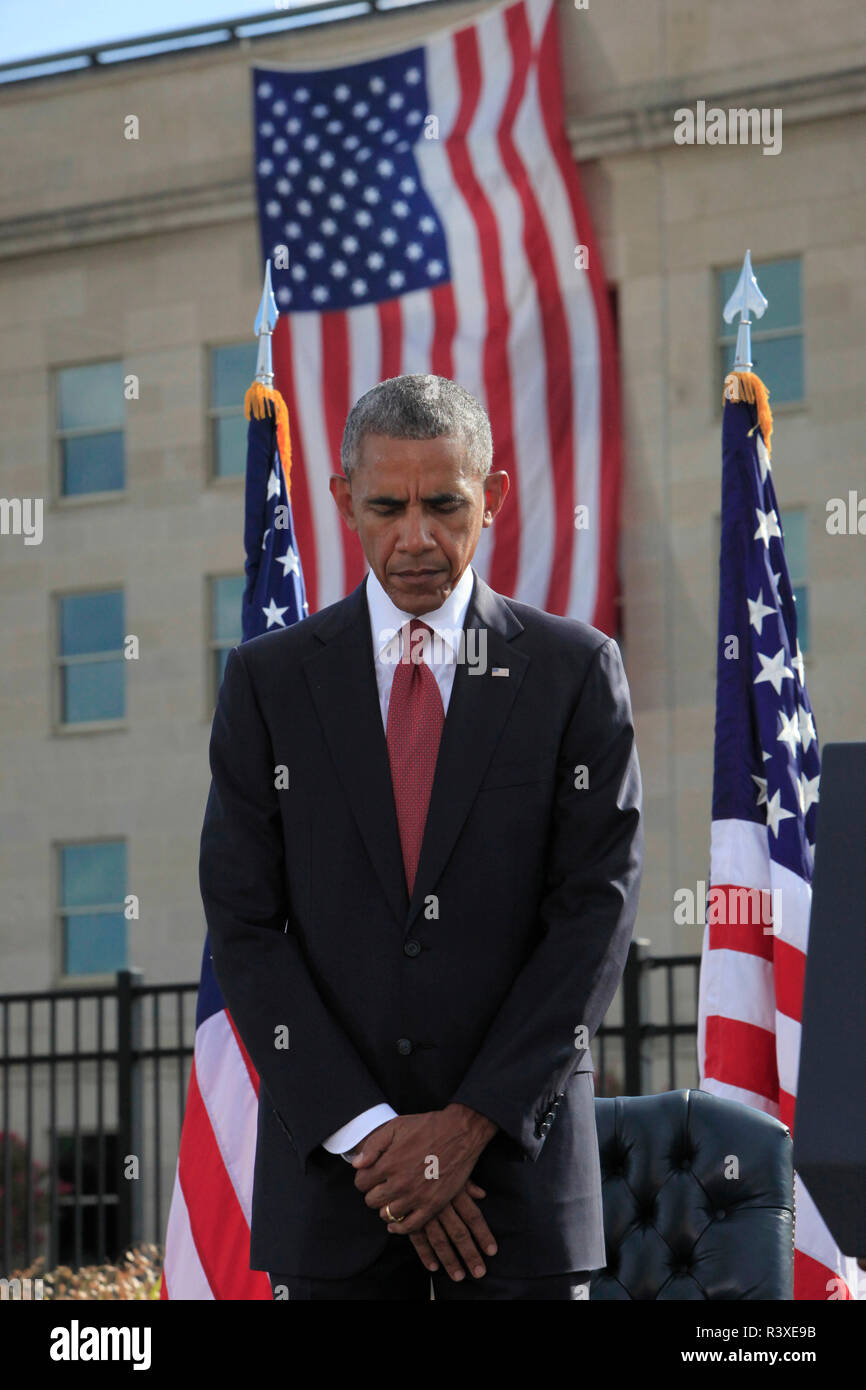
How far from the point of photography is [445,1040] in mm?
2896

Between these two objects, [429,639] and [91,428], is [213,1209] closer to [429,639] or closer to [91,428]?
[429,639]

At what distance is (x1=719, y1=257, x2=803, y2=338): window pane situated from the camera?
20891mm

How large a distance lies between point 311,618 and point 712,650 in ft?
58.7

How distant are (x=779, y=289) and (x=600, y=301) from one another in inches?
88.3

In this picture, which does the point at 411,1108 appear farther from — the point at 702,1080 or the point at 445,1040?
the point at 702,1080

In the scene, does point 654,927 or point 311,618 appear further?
point 654,927

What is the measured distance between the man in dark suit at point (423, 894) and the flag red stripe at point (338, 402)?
46.4 feet

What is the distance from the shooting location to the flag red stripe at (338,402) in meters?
17.7


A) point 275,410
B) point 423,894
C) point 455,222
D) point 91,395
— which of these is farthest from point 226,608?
point 423,894

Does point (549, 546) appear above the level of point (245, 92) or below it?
below

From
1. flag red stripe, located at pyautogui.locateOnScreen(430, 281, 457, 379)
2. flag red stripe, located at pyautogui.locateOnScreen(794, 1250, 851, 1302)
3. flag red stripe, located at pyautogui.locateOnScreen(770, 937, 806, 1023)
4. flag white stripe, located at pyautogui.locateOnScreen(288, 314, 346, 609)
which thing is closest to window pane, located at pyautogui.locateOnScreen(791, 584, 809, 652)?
flag red stripe, located at pyautogui.locateOnScreen(430, 281, 457, 379)

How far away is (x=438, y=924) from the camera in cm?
292
